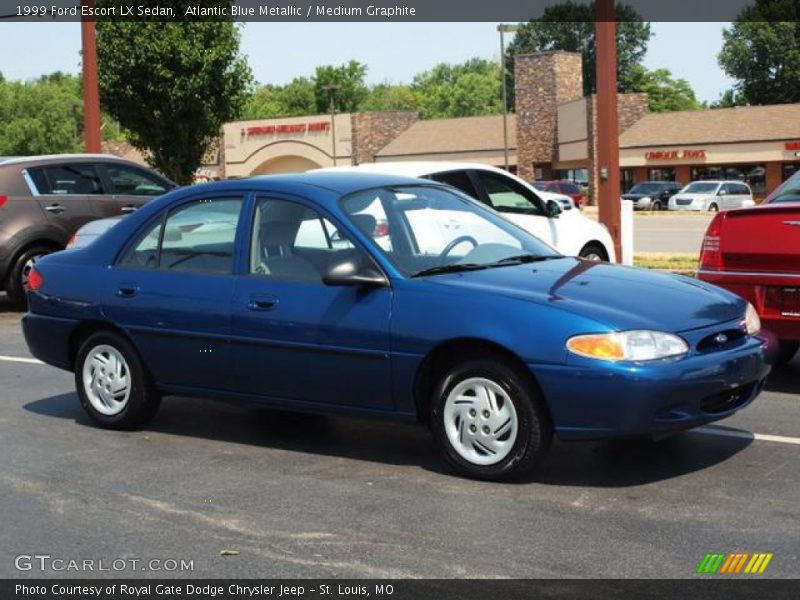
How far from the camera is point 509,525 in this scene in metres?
5.32

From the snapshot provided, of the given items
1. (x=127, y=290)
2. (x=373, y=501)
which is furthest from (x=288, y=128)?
(x=373, y=501)

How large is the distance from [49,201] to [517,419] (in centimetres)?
946

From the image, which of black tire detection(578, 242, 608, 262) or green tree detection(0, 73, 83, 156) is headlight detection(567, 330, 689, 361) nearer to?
black tire detection(578, 242, 608, 262)

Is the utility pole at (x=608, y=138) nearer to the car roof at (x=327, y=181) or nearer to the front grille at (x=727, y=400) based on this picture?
the car roof at (x=327, y=181)

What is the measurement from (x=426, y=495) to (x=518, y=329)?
0.92 metres

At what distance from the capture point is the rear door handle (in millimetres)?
7211

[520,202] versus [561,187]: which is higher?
[561,187]

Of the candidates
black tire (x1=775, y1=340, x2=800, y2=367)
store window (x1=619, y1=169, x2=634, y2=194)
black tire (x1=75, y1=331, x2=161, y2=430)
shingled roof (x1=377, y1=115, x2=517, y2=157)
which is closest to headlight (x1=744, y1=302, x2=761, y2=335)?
black tire (x1=775, y1=340, x2=800, y2=367)

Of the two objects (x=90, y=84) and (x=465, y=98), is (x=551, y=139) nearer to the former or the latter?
(x=90, y=84)

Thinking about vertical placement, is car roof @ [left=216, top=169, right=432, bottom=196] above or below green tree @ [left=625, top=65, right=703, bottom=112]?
below

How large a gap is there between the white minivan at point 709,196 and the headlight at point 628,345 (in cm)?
4365

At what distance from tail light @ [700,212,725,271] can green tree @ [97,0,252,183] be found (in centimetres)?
1864

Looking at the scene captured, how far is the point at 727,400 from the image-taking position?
602 centimetres

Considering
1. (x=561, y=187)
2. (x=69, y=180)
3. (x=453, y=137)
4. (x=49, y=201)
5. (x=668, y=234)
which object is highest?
(x=453, y=137)
